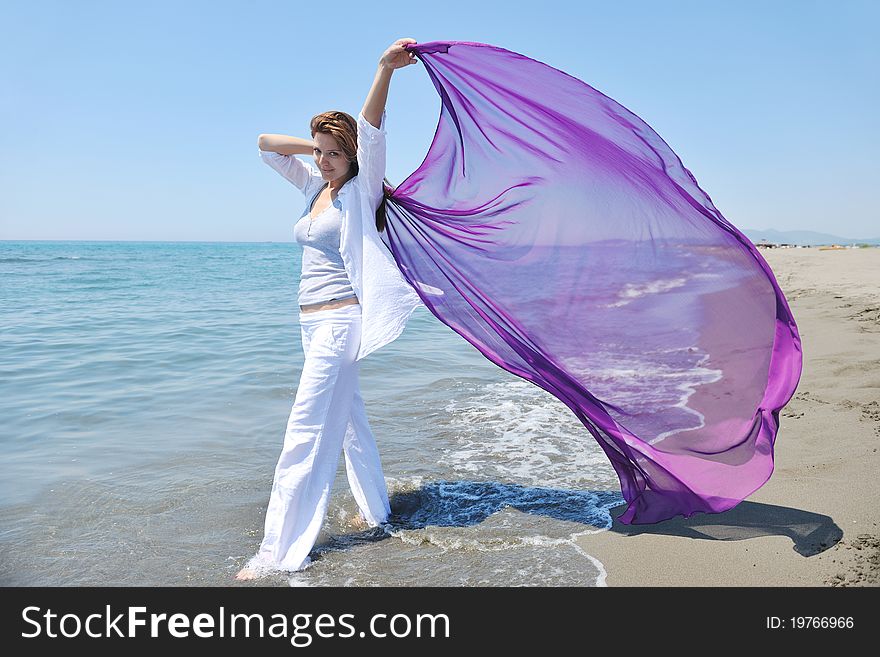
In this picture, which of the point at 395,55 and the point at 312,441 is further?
the point at 312,441

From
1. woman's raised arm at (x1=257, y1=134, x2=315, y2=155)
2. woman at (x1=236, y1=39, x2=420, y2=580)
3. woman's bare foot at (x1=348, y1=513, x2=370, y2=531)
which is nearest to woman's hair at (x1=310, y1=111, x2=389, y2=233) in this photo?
woman at (x1=236, y1=39, x2=420, y2=580)

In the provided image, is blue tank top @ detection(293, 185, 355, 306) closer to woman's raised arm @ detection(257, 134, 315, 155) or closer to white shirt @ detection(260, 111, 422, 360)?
white shirt @ detection(260, 111, 422, 360)

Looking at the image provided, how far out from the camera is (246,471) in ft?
17.0

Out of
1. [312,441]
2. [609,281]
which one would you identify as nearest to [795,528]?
[609,281]

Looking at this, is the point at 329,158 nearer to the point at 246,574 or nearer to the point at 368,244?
the point at 368,244

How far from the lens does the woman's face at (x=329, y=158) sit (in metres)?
3.49

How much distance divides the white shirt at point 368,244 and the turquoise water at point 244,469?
1.25 m

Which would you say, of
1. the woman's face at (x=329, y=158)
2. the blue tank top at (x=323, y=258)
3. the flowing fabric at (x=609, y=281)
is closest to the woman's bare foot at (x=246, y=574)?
the blue tank top at (x=323, y=258)

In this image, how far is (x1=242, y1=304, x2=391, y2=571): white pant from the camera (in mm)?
3533

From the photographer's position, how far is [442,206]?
399cm

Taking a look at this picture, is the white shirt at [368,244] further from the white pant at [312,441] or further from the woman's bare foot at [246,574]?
the woman's bare foot at [246,574]

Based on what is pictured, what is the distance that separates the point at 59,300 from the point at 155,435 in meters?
13.6

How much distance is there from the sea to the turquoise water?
0.05 ft

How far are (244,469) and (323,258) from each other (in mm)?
2320
